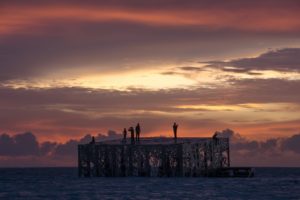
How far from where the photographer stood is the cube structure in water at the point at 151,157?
385 feet

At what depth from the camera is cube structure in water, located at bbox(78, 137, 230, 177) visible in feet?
385

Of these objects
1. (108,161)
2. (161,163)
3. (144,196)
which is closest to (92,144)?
(108,161)

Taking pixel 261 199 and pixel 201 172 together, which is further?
pixel 201 172

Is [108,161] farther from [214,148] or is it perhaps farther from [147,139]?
[214,148]

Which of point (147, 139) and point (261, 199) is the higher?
point (147, 139)

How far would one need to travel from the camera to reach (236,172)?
420ft

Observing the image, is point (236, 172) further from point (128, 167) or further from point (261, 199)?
point (261, 199)

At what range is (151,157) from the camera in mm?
119125

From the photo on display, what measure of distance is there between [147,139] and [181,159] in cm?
904

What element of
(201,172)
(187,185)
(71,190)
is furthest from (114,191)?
(201,172)

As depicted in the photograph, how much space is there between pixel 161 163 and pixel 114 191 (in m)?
30.7

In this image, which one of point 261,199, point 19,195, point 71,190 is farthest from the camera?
point 71,190

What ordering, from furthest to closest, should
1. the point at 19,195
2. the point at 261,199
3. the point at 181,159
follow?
the point at 181,159
the point at 19,195
the point at 261,199

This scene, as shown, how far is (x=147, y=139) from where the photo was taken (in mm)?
122625
